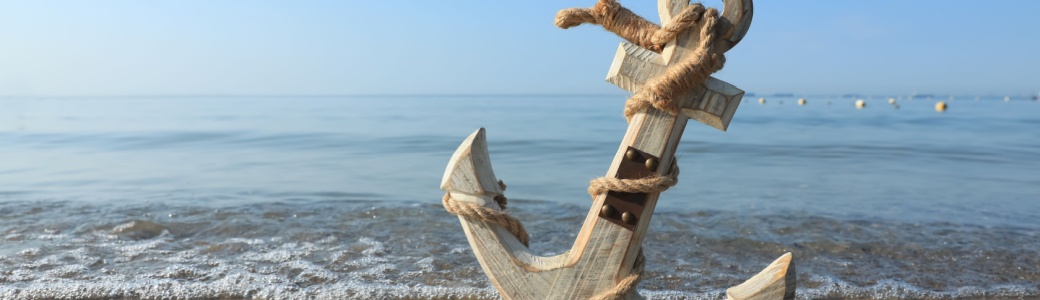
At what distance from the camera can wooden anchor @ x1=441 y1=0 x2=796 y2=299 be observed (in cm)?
234

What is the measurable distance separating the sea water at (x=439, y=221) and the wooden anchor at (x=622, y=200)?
2.42 m

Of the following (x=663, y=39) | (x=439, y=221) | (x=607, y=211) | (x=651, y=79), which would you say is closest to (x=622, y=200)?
(x=607, y=211)

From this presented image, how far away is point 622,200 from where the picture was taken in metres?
2.44

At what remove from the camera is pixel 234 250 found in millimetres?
6344

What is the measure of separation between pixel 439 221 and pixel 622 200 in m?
5.40

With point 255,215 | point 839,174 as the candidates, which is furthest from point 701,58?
point 839,174

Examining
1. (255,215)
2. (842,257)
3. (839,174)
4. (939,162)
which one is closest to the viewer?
(842,257)

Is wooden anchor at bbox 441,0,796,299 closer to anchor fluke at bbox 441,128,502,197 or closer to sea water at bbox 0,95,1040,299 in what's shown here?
anchor fluke at bbox 441,128,502,197

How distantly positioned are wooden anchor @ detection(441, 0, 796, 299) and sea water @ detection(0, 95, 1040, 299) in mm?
2416

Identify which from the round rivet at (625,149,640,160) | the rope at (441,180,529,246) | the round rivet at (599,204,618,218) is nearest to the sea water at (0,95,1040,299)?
the rope at (441,180,529,246)

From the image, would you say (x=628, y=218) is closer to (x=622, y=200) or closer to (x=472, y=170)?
(x=622, y=200)

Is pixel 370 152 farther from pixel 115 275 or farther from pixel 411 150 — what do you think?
pixel 115 275

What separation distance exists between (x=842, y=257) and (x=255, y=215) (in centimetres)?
534

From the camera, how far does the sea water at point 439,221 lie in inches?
212
